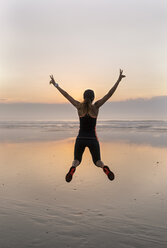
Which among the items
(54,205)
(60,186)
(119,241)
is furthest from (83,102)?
(60,186)

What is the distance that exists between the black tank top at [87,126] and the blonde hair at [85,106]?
0.09 meters

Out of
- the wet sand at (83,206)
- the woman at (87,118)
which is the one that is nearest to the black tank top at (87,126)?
the woman at (87,118)

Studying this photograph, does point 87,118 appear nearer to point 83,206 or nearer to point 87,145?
point 87,145

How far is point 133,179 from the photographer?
12.5 metres

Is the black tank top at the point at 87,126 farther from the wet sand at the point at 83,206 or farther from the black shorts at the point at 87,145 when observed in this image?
the wet sand at the point at 83,206

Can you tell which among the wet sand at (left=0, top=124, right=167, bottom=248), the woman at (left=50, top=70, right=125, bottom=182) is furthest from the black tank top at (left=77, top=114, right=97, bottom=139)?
the wet sand at (left=0, top=124, right=167, bottom=248)

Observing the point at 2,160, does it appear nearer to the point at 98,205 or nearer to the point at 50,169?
the point at 50,169

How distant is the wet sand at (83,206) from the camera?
758 cm

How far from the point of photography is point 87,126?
18.8ft

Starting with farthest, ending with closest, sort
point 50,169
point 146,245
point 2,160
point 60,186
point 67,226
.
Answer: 1. point 2,160
2. point 50,169
3. point 60,186
4. point 67,226
5. point 146,245

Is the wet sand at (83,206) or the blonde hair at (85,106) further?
the wet sand at (83,206)

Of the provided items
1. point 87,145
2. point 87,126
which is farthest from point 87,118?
point 87,145

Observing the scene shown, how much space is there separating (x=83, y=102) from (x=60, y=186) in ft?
21.5

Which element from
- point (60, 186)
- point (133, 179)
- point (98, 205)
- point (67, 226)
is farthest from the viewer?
point (133, 179)
